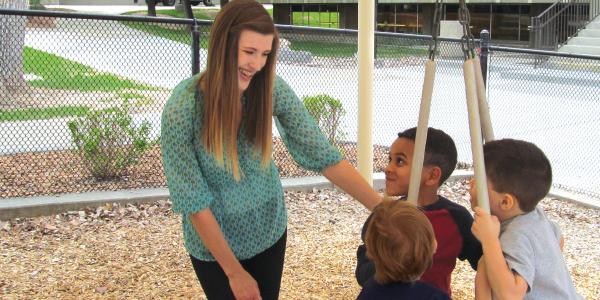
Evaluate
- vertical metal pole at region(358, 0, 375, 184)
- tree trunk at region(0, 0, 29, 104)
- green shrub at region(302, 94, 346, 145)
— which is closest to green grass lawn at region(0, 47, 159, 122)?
Result: tree trunk at region(0, 0, 29, 104)

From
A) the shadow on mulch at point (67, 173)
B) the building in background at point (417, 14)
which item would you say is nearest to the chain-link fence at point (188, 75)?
the shadow on mulch at point (67, 173)

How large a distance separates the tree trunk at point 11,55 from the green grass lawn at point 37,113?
316mm

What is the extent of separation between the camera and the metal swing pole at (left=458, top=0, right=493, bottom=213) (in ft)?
6.60

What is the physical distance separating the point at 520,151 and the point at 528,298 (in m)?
0.40

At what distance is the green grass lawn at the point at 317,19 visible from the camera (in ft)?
107

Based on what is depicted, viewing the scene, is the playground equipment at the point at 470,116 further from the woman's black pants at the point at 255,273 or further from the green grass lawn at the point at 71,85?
the green grass lawn at the point at 71,85

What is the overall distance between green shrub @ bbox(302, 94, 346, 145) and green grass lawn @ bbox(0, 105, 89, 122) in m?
3.35

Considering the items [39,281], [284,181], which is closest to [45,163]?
[284,181]

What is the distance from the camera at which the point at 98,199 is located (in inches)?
239

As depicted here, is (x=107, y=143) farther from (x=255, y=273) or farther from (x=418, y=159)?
(x=418, y=159)

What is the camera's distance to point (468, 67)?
2.16m

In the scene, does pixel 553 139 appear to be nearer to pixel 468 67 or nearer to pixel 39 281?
pixel 39 281

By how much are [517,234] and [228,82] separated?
909mm

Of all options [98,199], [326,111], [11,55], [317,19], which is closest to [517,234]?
[98,199]
